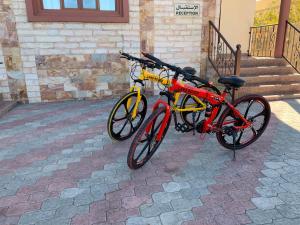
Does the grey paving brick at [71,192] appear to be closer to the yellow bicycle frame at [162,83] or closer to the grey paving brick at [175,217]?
the grey paving brick at [175,217]

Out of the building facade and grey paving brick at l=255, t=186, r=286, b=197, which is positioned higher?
the building facade

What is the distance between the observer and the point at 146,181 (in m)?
2.59

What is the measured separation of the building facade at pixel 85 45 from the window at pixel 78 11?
2 centimetres

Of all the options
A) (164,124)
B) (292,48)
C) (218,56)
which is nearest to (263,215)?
(164,124)

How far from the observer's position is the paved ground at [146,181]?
2100 millimetres

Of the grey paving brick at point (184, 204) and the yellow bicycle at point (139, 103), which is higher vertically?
the yellow bicycle at point (139, 103)

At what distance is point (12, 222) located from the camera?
6.70ft

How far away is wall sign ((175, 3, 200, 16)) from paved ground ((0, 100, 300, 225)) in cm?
345

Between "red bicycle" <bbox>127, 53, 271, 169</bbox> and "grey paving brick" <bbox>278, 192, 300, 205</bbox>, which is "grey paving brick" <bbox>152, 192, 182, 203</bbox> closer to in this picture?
"red bicycle" <bbox>127, 53, 271, 169</bbox>

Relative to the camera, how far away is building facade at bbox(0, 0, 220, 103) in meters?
5.41

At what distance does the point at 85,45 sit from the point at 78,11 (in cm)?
75

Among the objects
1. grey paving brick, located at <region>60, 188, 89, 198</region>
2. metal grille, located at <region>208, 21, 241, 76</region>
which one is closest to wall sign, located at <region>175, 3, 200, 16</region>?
metal grille, located at <region>208, 21, 241, 76</region>

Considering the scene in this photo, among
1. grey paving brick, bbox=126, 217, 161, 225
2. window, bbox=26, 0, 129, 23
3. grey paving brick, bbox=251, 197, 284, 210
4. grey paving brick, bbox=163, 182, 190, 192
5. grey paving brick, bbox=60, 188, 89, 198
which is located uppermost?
window, bbox=26, 0, 129, 23

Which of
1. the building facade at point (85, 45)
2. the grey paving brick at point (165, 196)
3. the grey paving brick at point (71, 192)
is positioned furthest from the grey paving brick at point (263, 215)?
the building facade at point (85, 45)
